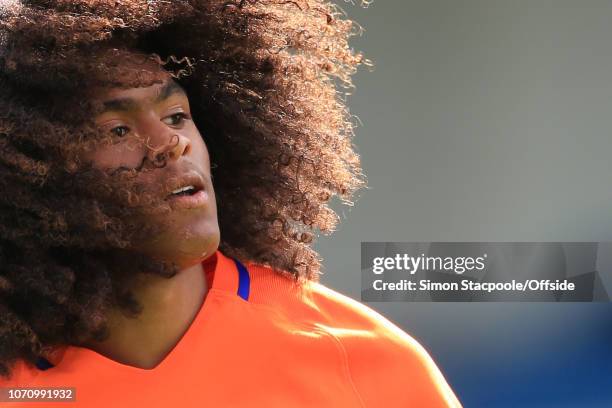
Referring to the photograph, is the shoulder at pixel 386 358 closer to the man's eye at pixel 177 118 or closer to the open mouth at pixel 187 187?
the open mouth at pixel 187 187

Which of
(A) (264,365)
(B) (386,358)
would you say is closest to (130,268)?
(A) (264,365)

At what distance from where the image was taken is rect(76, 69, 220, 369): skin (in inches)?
70.6

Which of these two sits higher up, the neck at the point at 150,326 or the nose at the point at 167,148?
the nose at the point at 167,148

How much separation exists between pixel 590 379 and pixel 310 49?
2.16m

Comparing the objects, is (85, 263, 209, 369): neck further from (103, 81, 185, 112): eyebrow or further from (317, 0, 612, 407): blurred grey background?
(317, 0, 612, 407): blurred grey background

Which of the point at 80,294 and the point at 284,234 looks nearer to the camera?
the point at 80,294

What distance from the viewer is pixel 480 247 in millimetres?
3695

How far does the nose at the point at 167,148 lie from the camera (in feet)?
5.85

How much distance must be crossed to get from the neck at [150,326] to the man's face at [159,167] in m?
0.07

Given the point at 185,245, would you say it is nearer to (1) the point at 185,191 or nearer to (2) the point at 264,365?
(1) the point at 185,191

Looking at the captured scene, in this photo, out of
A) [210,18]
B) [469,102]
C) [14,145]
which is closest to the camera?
[14,145]

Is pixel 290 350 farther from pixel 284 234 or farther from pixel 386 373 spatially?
pixel 284 234

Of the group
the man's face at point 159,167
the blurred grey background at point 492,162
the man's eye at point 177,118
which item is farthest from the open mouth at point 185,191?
the blurred grey background at point 492,162

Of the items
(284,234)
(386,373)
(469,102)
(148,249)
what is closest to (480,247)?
(469,102)
